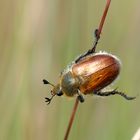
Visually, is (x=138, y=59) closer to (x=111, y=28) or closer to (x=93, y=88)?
(x=111, y=28)

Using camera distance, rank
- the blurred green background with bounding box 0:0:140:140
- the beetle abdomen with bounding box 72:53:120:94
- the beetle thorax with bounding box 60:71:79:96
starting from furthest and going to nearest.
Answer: the blurred green background with bounding box 0:0:140:140 → the beetle thorax with bounding box 60:71:79:96 → the beetle abdomen with bounding box 72:53:120:94

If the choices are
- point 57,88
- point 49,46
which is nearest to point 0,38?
point 49,46

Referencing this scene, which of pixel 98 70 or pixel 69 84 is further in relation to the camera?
pixel 69 84

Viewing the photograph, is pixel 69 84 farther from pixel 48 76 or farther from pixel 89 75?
pixel 48 76

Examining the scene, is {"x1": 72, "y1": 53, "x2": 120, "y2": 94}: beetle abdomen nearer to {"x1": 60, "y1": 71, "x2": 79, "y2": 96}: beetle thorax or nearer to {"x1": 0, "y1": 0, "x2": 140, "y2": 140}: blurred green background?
{"x1": 60, "y1": 71, "x2": 79, "y2": 96}: beetle thorax

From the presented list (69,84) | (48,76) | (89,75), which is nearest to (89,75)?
(89,75)

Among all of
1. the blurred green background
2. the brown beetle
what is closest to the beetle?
the brown beetle

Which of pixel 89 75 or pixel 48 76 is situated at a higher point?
pixel 48 76

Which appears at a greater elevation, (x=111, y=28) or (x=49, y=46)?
(x=111, y=28)
